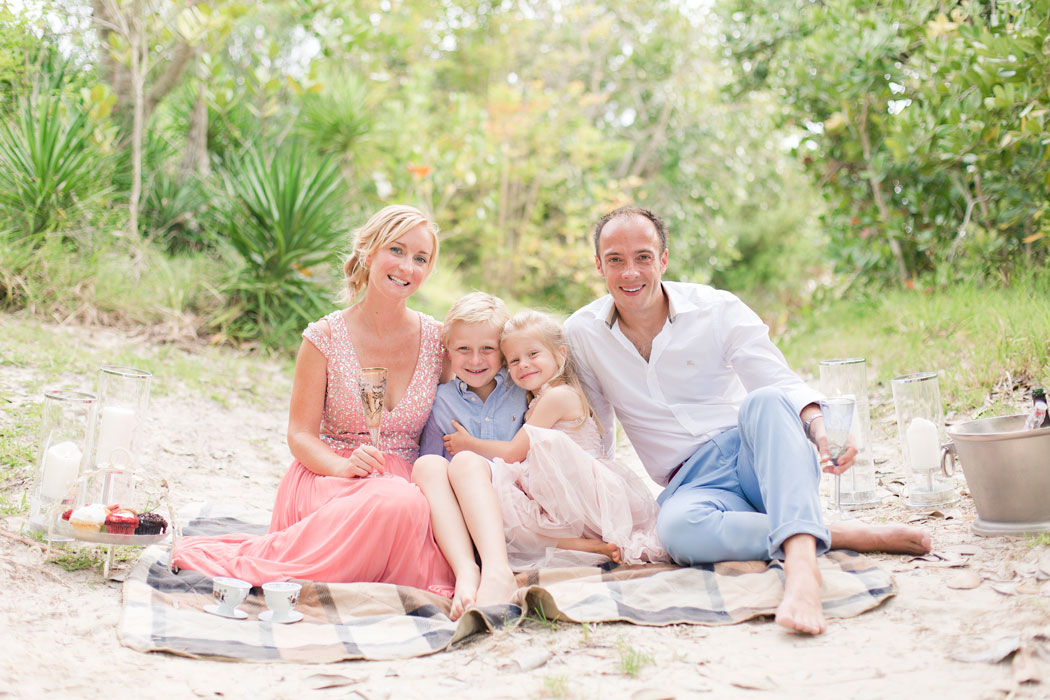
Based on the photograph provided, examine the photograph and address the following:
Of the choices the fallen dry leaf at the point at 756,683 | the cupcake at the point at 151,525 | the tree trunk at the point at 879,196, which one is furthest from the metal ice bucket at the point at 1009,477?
the tree trunk at the point at 879,196

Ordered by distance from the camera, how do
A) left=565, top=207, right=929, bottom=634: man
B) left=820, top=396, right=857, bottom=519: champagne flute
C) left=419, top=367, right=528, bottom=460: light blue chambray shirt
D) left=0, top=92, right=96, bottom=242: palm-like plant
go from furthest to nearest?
left=0, top=92, right=96, bottom=242: palm-like plant < left=419, top=367, right=528, bottom=460: light blue chambray shirt < left=820, top=396, right=857, bottom=519: champagne flute < left=565, top=207, right=929, bottom=634: man

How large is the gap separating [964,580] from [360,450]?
6.52ft

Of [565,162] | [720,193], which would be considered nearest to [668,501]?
[565,162]

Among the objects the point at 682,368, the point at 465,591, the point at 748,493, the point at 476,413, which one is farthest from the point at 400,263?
the point at 748,493

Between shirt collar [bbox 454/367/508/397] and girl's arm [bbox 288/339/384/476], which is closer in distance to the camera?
girl's arm [bbox 288/339/384/476]

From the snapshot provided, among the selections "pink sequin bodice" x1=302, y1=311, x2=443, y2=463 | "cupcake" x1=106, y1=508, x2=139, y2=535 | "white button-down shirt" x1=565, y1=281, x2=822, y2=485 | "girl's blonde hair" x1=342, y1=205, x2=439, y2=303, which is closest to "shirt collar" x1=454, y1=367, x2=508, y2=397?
"pink sequin bodice" x1=302, y1=311, x2=443, y2=463

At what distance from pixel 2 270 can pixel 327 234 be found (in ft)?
7.61

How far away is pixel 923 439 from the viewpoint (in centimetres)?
346

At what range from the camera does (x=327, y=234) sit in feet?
23.5

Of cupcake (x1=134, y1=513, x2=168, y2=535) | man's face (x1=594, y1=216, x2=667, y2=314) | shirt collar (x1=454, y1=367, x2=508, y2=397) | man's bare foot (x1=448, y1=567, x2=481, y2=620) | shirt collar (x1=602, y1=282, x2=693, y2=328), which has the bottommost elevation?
man's bare foot (x1=448, y1=567, x2=481, y2=620)

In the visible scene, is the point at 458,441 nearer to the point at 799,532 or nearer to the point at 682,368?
the point at 682,368

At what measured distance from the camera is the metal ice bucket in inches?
115

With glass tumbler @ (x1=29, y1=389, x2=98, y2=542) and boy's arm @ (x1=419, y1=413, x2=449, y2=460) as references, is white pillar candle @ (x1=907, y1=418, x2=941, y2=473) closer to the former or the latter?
boy's arm @ (x1=419, y1=413, x2=449, y2=460)

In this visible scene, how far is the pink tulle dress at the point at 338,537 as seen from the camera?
9.69 feet
